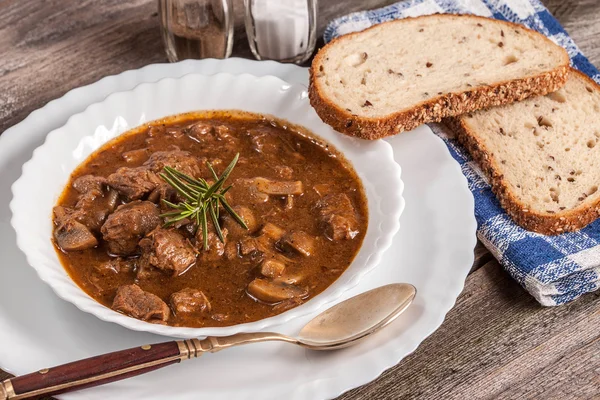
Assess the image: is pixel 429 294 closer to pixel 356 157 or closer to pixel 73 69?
pixel 356 157

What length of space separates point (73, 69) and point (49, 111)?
2.43 feet

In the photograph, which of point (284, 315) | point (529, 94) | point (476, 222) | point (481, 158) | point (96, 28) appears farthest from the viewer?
point (96, 28)

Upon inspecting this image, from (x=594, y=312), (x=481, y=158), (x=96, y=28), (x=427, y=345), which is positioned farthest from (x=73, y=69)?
(x=594, y=312)

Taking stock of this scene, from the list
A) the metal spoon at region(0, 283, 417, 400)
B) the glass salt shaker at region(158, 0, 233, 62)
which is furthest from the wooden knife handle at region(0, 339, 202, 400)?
the glass salt shaker at region(158, 0, 233, 62)

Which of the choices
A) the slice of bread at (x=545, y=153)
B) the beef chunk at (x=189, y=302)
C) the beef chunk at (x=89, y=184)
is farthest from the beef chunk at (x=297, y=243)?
the slice of bread at (x=545, y=153)

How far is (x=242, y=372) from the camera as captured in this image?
2955mm

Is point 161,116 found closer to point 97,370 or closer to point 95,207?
point 95,207

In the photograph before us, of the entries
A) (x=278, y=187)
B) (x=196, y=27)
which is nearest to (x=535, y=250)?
(x=278, y=187)

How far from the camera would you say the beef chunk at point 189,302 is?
308 centimetres

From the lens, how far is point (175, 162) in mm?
3701

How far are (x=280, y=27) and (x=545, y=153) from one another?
5.92 feet

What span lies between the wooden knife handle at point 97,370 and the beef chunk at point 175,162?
3.73ft

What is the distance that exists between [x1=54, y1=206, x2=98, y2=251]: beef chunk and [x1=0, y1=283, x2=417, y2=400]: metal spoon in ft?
2.59

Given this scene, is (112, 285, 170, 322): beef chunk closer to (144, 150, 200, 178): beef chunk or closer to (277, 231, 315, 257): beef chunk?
(277, 231, 315, 257): beef chunk
